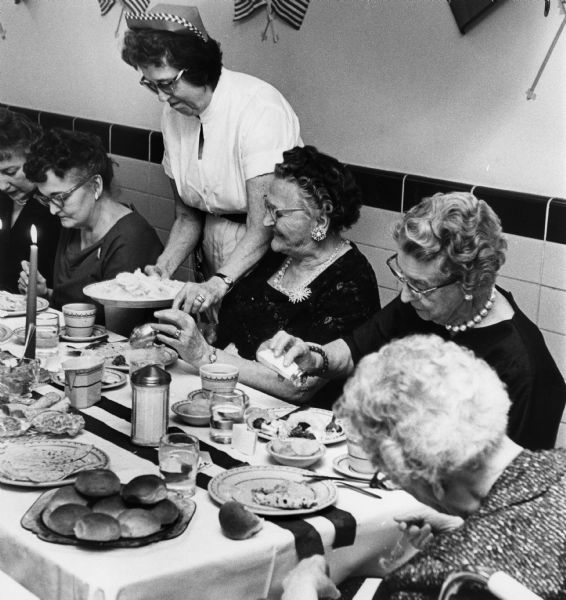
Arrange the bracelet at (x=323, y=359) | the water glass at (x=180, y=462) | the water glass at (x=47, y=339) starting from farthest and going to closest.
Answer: the water glass at (x=47, y=339) → the bracelet at (x=323, y=359) → the water glass at (x=180, y=462)

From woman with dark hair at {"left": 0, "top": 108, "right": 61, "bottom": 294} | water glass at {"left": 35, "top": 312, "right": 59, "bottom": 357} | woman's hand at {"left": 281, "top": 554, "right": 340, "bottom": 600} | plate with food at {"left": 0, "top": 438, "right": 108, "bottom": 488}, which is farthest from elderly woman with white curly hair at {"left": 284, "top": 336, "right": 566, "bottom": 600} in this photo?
woman with dark hair at {"left": 0, "top": 108, "right": 61, "bottom": 294}

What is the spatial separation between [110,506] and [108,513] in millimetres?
19

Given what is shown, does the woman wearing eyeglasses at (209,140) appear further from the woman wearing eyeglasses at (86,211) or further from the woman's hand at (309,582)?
the woman's hand at (309,582)

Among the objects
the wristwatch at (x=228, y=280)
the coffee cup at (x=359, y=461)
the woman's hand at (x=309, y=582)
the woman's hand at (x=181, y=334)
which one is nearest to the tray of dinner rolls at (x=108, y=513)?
the woman's hand at (x=309, y=582)

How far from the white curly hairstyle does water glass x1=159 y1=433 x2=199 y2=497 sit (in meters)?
0.62

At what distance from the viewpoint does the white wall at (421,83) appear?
368cm

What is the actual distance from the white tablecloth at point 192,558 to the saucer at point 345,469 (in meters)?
0.08

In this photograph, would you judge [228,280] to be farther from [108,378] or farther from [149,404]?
[149,404]

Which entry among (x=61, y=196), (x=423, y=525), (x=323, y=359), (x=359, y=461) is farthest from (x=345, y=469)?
(x=61, y=196)

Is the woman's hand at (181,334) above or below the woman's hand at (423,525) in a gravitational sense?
below

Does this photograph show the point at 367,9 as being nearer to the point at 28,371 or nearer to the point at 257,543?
the point at 28,371

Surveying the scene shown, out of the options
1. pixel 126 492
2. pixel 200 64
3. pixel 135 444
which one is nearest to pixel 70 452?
pixel 135 444

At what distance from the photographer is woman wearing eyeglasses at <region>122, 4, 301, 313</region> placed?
379cm

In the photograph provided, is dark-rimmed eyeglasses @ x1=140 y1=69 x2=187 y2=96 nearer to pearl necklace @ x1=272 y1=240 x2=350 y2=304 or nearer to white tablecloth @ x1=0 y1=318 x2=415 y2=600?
pearl necklace @ x1=272 y1=240 x2=350 y2=304
